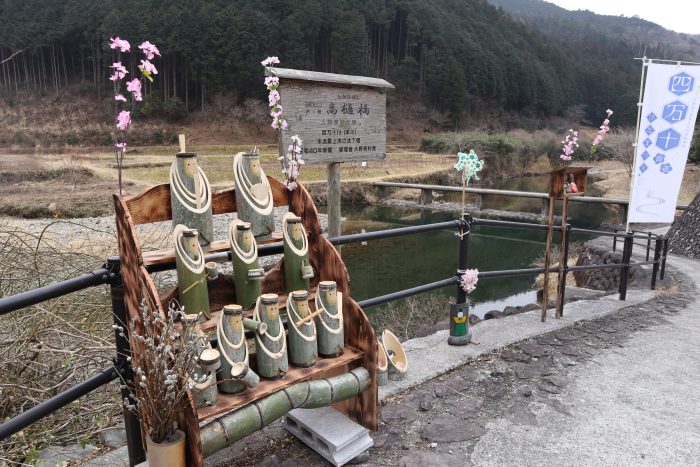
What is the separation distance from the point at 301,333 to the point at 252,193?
2.13 feet

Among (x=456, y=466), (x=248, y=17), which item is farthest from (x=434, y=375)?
(x=248, y=17)

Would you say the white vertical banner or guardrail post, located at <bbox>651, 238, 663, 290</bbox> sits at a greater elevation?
the white vertical banner

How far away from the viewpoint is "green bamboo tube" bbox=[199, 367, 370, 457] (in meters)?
1.71

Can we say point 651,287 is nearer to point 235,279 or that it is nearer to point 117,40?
point 235,279

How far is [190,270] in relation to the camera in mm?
1879

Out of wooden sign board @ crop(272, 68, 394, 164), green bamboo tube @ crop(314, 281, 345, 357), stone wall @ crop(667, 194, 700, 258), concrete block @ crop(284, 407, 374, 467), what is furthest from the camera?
stone wall @ crop(667, 194, 700, 258)

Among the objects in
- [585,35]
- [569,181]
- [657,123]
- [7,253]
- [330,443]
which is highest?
[585,35]

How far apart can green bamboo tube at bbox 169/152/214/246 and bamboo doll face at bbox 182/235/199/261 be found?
4.0 inches

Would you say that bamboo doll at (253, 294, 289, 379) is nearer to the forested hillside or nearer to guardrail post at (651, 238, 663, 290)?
guardrail post at (651, 238, 663, 290)

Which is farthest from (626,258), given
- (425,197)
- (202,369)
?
(425,197)

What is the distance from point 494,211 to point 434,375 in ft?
59.2

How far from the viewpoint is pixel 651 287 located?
6496 millimetres

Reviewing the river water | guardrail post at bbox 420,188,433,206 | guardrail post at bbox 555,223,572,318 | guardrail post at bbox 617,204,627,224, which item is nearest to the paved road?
guardrail post at bbox 555,223,572,318

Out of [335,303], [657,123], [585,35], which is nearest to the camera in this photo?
[335,303]
